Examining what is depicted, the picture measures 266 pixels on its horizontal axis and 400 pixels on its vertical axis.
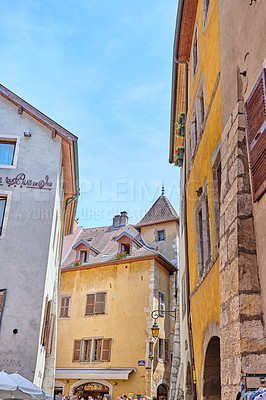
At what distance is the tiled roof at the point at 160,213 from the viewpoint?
2684cm

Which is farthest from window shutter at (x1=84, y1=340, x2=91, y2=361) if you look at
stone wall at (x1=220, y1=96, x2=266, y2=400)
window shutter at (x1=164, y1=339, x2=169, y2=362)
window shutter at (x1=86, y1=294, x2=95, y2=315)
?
stone wall at (x1=220, y1=96, x2=266, y2=400)

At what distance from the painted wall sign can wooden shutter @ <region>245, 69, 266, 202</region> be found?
9.19 metres

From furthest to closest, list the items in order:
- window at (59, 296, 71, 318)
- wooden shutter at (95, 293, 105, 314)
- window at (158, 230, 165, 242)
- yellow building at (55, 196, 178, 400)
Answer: window at (158, 230, 165, 242) < window at (59, 296, 71, 318) < wooden shutter at (95, 293, 105, 314) < yellow building at (55, 196, 178, 400)

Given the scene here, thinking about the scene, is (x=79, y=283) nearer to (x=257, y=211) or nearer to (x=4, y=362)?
(x=4, y=362)

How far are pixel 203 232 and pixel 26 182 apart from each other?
21.9 feet

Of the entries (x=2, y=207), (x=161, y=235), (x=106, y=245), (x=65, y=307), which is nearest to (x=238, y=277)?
(x=2, y=207)

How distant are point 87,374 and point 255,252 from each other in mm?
19450

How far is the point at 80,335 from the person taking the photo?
22.7 meters

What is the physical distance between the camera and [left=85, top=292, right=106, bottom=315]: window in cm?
2293

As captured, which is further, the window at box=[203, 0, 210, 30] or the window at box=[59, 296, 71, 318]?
the window at box=[59, 296, 71, 318]

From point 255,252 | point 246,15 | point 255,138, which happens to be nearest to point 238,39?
point 246,15

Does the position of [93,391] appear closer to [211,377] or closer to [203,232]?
[211,377]

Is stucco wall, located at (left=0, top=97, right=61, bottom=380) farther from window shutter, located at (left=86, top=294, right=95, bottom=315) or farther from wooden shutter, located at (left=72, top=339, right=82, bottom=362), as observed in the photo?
wooden shutter, located at (left=72, top=339, right=82, bottom=362)

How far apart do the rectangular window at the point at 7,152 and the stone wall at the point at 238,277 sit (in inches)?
372
